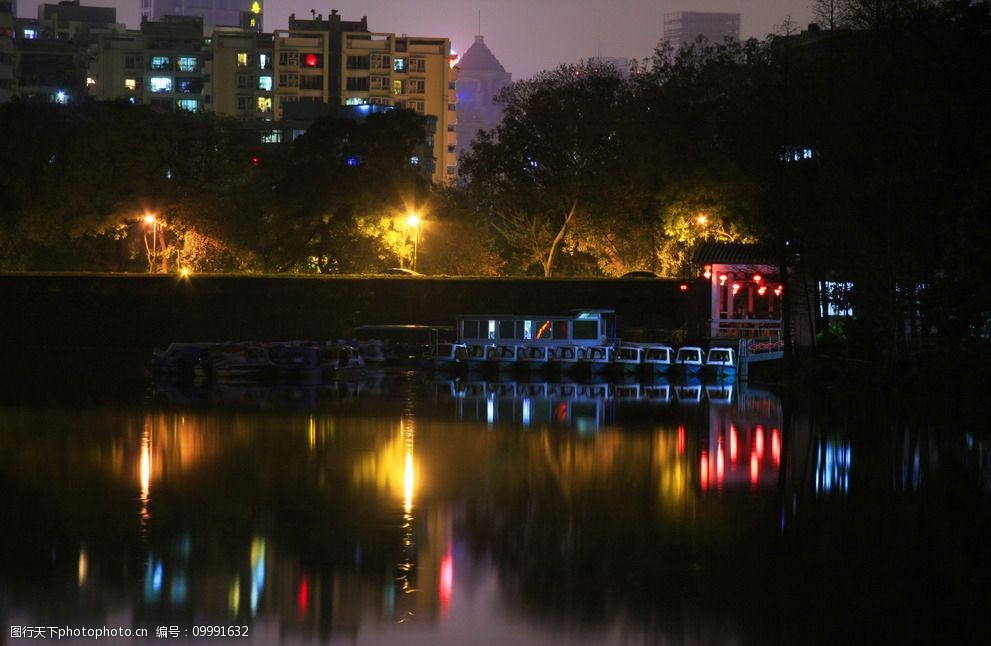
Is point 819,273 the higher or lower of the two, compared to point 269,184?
lower

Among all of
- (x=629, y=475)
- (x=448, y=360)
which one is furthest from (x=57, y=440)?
(x=448, y=360)

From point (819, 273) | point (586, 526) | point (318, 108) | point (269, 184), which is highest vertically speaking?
point (318, 108)

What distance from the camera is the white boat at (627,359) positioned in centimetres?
4594

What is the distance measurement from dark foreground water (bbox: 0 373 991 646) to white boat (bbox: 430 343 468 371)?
1737 centimetres

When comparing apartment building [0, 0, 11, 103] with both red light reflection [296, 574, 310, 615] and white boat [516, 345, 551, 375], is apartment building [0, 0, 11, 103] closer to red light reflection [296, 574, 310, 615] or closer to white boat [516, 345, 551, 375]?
white boat [516, 345, 551, 375]

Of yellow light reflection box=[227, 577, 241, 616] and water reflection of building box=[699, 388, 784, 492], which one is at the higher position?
water reflection of building box=[699, 388, 784, 492]

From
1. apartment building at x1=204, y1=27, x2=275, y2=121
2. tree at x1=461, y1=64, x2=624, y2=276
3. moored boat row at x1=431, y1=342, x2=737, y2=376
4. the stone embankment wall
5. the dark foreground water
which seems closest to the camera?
the dark foreground water

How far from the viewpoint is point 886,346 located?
130 ft

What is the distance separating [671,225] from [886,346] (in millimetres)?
22167

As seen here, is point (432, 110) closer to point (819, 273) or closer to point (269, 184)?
point (269, 184)

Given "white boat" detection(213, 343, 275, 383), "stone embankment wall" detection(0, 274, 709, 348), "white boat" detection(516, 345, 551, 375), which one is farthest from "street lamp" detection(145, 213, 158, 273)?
"white boat" detection(213, 343, 275, 383)

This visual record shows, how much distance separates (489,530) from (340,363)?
1091 inches

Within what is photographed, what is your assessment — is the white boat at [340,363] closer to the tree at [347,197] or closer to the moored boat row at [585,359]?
the moored boat row at [585,359]

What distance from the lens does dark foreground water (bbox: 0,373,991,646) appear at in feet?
42.9
